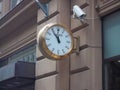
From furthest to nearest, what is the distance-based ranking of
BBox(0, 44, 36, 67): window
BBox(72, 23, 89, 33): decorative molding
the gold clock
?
BBox(0, 44, 36, 67): window
BBox(72, 23, 89, 33): decorative molding
the gold clock

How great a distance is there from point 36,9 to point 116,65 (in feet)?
12.0

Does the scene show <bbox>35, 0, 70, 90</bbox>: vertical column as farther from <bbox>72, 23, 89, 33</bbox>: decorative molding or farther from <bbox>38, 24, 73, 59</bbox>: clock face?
<bbox>38, 24, 73, 59</bbox>: clock face

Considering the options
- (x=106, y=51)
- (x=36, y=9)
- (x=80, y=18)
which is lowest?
(x=106, y=51)

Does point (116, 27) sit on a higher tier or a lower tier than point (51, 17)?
lower

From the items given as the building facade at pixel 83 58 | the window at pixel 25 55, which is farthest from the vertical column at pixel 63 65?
the window at pixel 25 55

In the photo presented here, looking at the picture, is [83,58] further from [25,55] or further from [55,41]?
[25,55]

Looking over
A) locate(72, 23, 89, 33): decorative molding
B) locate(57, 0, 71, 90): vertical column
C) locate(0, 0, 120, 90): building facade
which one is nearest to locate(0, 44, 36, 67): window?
locate(0, 0, 120, 90): building facade

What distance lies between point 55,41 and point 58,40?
8 cm

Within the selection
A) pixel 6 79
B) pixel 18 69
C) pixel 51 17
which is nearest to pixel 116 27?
pixel 51 17

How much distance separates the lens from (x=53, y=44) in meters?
8.89

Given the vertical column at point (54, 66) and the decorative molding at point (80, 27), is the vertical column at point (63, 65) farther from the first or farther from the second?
the decorative molding at point (80, 27)

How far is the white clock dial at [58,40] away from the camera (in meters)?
8.85

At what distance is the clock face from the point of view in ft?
28.7

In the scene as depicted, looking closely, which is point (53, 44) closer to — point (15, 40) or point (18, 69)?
point (18, 69)
